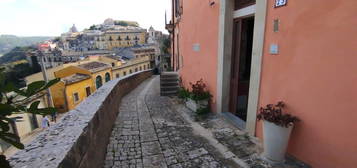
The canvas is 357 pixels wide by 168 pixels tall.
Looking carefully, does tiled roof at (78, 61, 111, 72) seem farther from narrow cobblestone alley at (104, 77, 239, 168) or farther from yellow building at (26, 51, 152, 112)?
narrow cobblestone alley at (104, 77, 239, 168)

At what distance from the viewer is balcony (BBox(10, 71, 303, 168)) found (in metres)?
1.44

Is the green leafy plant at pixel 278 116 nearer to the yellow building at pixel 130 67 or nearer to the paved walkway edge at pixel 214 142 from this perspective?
the paved walkway edge at pixel 214 142

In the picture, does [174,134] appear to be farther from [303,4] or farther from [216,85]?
[303,4]

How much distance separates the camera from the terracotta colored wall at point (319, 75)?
1.78m

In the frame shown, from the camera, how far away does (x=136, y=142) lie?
301 cm

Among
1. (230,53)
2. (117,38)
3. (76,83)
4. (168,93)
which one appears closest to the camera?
(230,53)

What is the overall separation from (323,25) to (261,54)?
0.89m

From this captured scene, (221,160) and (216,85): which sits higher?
(216,85)

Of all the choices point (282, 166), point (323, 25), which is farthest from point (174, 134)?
point (323, 25)

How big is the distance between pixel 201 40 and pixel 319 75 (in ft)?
10.3

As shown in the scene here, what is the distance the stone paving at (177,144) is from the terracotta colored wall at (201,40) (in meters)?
1.18

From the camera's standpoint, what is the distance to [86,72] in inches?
629

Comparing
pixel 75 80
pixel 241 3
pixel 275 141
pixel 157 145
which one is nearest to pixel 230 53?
pixel 241 3

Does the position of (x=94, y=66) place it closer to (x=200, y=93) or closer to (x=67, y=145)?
(x=200, y=93)
